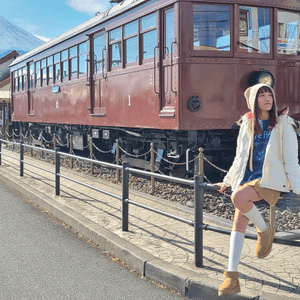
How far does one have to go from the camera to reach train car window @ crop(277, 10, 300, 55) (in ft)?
26.9

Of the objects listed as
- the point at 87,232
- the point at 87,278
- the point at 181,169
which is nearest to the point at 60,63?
the point at 181,169

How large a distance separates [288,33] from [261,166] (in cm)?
555

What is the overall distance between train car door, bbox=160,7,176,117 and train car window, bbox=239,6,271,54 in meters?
1.26

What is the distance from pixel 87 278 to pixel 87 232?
4.66 ft

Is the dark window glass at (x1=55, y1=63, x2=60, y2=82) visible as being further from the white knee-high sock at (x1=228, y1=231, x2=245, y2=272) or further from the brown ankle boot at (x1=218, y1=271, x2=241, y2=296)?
the brown ankle boot at (x1=218, y1=271, x2=241, y2=296)

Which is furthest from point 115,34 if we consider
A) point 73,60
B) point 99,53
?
point 73,60

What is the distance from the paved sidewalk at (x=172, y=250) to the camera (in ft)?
12.4

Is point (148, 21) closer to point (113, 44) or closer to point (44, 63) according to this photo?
point (113, 44)

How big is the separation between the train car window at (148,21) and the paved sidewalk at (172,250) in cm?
325

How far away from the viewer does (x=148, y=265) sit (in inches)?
168

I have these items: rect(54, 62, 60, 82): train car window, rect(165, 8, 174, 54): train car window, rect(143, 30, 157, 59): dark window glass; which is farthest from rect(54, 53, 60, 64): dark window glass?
rect(165, 8, 174, 54): train car window

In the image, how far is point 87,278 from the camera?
4270 mm

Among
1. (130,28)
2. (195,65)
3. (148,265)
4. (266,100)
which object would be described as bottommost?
(148,265)

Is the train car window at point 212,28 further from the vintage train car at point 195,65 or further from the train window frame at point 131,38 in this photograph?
the train window frame at point 131,38
